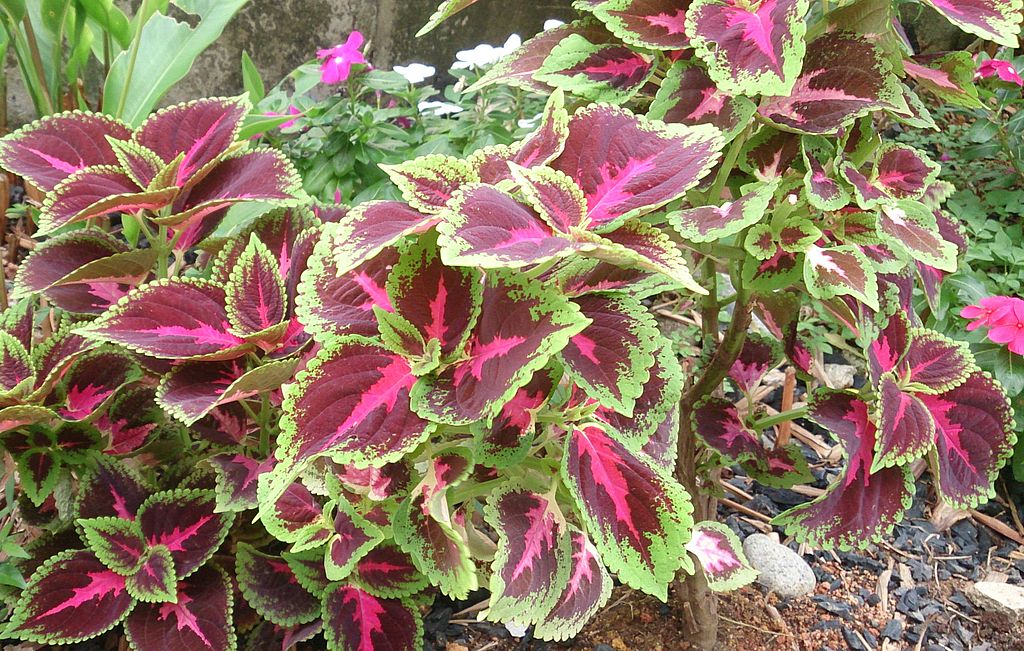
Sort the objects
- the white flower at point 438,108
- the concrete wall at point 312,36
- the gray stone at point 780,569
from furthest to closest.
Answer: the concrete wall at point 312,36, the white flower at point 438,108, the gray stone at point 780,569

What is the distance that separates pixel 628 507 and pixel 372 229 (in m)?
0.36

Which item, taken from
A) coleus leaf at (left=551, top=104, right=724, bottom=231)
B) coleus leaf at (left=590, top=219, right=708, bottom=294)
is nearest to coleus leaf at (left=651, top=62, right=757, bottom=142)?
coleus leaf at (left=551, top=104, right=724, bottom=231)

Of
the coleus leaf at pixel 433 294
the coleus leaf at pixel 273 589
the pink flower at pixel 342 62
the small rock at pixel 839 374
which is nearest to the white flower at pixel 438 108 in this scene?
the pink flower at pixel 342 62

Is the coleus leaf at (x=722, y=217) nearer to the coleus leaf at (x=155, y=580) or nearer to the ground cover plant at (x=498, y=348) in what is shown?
the ground cover plant at (x=498, y=348)

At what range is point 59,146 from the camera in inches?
43.9

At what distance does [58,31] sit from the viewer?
1.69 m

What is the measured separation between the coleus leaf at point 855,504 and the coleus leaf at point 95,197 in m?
0.86

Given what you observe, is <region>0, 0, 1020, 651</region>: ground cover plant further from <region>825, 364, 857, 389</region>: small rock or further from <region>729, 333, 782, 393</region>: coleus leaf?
<region>825, 364, 857, 389</region>: small rock

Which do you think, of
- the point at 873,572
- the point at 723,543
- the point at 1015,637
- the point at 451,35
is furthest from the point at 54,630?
the point at 451,35

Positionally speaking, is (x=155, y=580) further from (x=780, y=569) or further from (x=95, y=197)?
(x=780, y=569)

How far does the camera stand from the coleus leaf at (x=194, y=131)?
3.70 feet

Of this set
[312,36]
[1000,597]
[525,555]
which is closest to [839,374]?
[1000,597]

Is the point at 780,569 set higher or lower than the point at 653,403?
lower

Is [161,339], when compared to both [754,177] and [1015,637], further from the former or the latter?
[1015,637]
